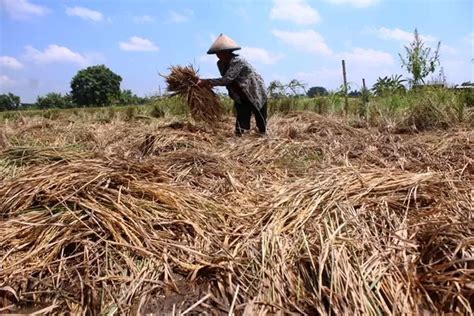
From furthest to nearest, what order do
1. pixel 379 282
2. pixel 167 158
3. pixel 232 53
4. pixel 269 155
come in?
pixel 232 53 < pixel 269 155 < pixel 167 158 < pixel 379 282

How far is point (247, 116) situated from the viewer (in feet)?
18.1

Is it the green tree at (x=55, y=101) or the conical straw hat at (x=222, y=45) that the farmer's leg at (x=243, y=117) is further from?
the green tree at (x=55, y=101)

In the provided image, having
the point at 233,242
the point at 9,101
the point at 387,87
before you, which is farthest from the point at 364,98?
the point at 9,101

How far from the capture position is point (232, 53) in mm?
5277

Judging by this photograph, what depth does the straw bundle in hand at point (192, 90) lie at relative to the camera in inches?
206

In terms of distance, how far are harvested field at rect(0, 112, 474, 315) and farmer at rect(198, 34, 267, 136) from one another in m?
2.20

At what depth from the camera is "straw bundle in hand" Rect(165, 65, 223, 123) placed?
5.24 m

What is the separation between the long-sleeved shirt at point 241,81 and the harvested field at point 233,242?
2.20m

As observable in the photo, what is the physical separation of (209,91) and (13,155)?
2.39 m

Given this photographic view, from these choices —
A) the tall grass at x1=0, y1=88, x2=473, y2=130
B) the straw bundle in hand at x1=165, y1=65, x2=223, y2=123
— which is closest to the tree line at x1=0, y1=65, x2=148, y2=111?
the tall grass at x1=0, y1=88, x2=473, y2=130

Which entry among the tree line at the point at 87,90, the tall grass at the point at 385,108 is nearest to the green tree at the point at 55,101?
the tree line at the point at 87,90

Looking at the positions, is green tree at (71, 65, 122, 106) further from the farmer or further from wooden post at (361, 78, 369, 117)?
the farmer

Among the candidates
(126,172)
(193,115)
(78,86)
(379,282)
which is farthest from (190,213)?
(78,86)

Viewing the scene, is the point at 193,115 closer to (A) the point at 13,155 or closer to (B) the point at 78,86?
(A) the point at 13,155
